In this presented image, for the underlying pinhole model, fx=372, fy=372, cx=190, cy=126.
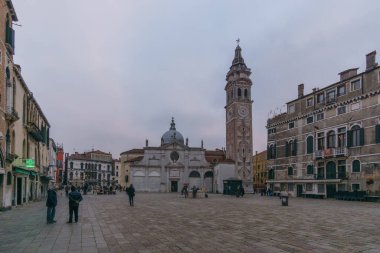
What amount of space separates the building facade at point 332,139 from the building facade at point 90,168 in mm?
71427

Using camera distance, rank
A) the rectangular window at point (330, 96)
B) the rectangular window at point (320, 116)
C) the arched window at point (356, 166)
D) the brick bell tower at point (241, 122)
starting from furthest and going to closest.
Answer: the brick bell tower at point (241, 122)
the rectangular window at point (320, 116)
the rectangular window at point (330, 96)
the arched window at point (356, 166)

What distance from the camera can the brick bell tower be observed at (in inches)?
2766

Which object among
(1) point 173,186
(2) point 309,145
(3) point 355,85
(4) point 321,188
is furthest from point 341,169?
(1) point 173,186

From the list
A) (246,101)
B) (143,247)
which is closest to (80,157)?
(246,101)

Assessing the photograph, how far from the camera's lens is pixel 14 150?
24.5m

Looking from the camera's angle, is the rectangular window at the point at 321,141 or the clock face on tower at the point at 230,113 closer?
the rectangular window at the point at 321,141

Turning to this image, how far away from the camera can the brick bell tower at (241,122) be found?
70250 millimetres

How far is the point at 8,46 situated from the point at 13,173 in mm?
8027

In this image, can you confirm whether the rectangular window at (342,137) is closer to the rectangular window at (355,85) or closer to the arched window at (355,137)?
the arched window at (355,137)

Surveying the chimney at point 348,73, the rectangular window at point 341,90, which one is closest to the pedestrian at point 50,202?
the rectangular window at point 341,90

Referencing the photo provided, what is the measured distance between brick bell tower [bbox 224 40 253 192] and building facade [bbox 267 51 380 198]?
16152 millimetres

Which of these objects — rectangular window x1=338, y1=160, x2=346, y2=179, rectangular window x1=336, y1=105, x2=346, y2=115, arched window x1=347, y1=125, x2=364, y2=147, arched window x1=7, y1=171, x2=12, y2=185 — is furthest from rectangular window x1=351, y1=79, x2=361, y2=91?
arched window x1=7, y1=171, x2=12, y2=185

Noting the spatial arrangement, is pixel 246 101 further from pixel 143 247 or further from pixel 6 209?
pixel 143 247

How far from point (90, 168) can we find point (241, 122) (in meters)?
64.1
